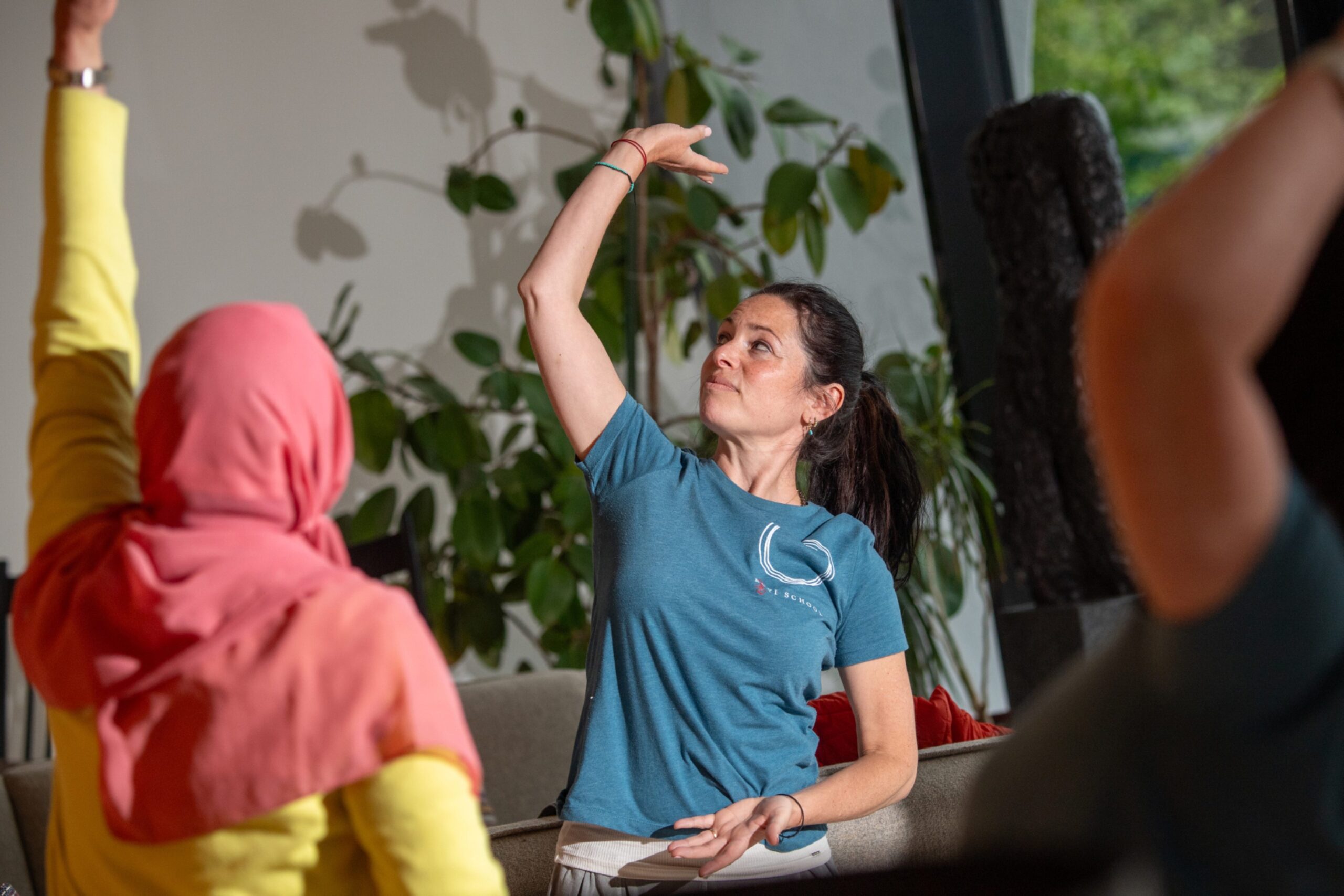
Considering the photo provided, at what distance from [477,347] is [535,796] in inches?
59.5

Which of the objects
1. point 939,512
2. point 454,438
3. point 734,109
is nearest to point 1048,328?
point 939,512

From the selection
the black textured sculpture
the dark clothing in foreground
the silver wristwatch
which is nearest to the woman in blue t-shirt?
the silver wristwatch

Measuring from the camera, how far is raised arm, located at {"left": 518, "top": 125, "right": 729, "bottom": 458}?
137 centimetres

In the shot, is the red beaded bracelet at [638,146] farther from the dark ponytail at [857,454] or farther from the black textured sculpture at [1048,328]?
the black textured sculpture at [1048,328]

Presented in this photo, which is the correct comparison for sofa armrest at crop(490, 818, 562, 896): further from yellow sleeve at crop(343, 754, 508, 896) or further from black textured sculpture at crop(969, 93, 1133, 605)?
black textured sculpture at crop(969, 93, 1133, 605)

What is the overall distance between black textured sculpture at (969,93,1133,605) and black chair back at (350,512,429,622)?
140 centimetres

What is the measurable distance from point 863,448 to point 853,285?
2.26 m

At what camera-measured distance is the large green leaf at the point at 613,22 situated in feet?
11.4

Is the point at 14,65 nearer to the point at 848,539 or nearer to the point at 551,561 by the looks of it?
the point at 551,561

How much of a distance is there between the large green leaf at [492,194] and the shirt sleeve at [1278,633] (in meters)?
3.47

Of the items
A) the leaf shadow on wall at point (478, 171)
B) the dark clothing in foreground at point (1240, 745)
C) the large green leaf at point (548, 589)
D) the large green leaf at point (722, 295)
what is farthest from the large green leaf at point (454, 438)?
the dark clothing in foreground at point (1240, 745)

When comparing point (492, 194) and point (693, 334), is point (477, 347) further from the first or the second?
point (693, 334)

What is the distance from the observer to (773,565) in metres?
1.43

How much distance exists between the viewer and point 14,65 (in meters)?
3.60
